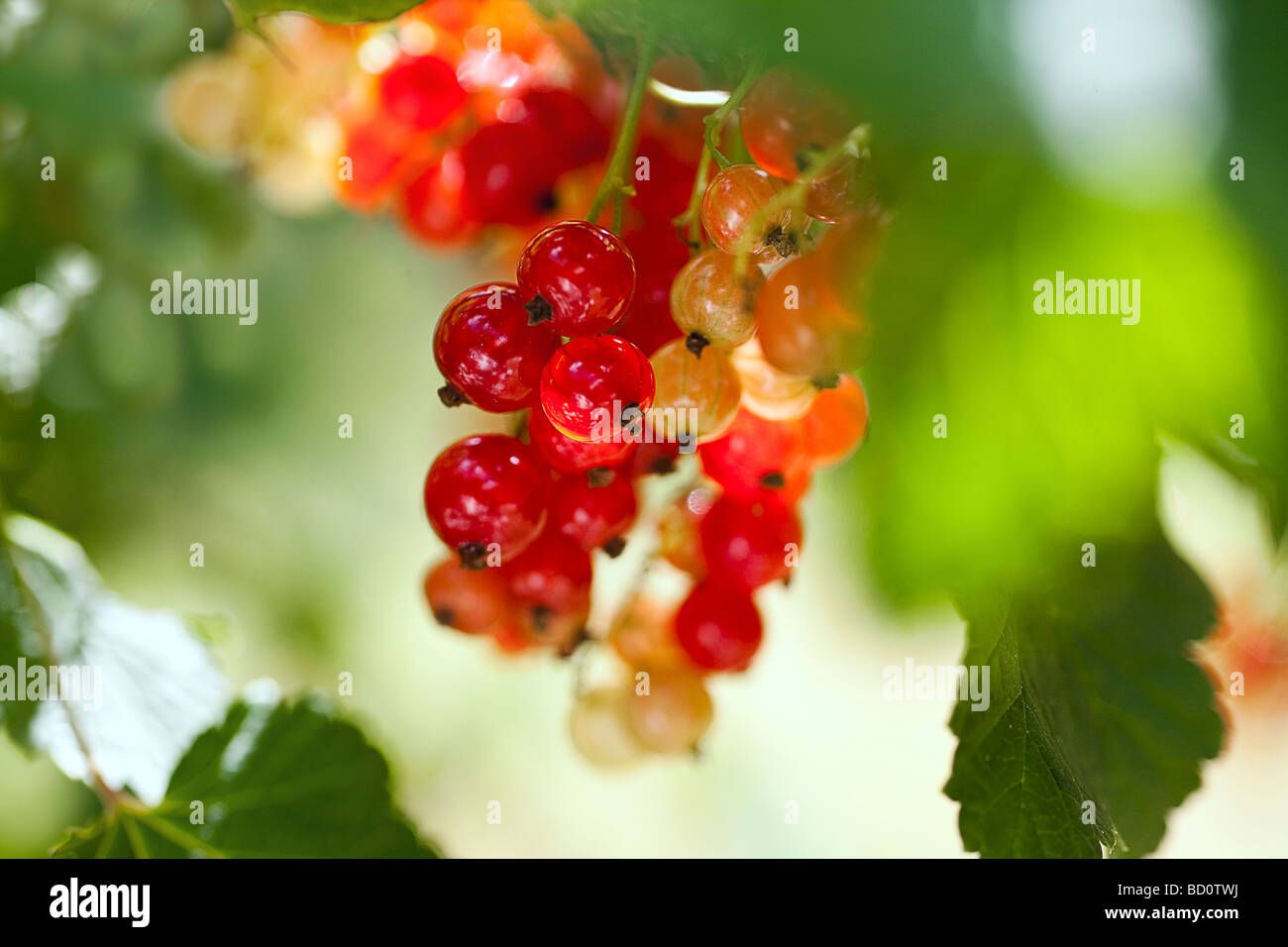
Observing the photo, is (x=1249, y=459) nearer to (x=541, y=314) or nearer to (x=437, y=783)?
(x=541, y=314)

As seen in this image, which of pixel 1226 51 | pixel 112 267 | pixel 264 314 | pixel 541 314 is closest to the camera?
pixel 1226 51

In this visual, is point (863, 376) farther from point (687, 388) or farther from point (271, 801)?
point (271, 801)

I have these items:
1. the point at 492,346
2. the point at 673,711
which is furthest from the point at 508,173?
the point at 673,711

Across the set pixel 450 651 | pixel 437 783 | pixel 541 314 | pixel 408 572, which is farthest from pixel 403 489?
pixel 541 314

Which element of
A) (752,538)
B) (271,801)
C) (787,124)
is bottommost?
(271,801)

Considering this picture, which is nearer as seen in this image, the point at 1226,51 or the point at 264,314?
the point at 1226,51
